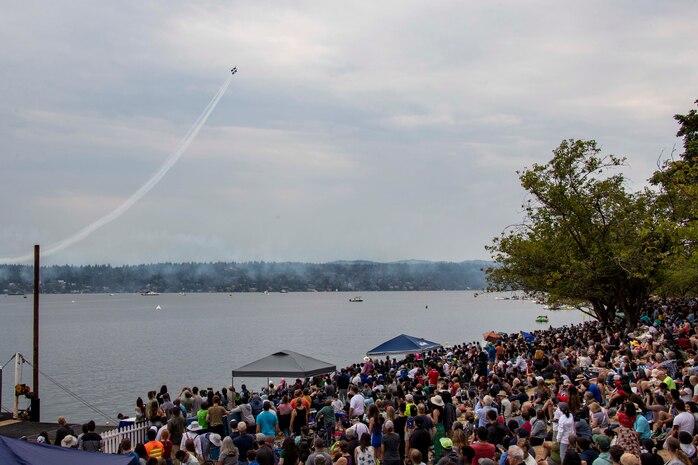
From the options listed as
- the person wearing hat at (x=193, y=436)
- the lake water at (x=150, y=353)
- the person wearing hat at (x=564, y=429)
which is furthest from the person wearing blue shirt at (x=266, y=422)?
the lake water at (x=150, y=353)

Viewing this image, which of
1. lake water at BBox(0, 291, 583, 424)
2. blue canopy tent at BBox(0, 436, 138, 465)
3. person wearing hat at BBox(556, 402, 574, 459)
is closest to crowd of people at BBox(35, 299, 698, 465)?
person wearing hat at BBox(556, 402, 574, 459)

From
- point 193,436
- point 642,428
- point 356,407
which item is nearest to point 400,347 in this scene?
point 356,407

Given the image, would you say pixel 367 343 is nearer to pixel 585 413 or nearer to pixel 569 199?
pixel 569 199

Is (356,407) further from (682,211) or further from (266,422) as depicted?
(682,211)

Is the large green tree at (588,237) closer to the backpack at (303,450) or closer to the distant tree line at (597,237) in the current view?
the distant tree line at (597,237)

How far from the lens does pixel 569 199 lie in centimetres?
3316

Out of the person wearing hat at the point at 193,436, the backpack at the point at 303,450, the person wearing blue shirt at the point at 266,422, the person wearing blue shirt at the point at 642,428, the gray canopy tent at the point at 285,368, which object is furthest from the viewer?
the gray canopy tent at the point at 285,368

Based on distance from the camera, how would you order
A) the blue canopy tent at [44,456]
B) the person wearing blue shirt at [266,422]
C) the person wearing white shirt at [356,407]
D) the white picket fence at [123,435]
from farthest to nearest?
the person wearing white shirt at [356,407] < the white picket fence at [123,435] < the person wearing blue shirt at [266,422] < the blue canopy tent at [44,456]

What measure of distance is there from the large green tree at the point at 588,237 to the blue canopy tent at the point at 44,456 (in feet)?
85.7

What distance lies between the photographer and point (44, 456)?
9414 millimetres

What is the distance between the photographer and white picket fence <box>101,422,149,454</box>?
49.4ft

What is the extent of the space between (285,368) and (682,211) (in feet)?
67.2

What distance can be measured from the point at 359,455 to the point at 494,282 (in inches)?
1116

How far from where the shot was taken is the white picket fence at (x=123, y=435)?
Result: 1506 cm
